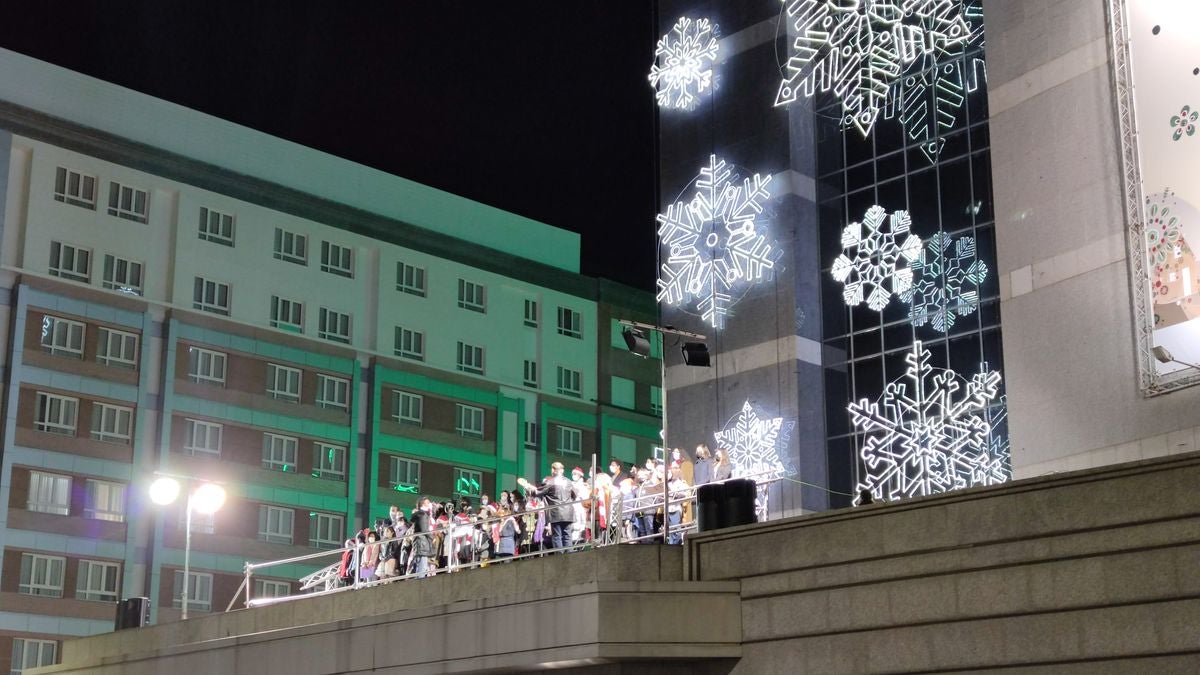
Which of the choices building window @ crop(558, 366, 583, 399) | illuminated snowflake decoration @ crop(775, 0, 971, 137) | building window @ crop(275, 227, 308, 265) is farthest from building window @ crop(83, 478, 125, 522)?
illuminated snowflake decoration @ crop(775, 0, 971, 137)

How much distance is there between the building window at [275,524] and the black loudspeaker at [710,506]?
1758 inches

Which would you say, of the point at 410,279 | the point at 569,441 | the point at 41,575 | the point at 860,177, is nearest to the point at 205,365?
the point at 41,575

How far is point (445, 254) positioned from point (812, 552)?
179 ft

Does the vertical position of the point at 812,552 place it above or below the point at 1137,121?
below

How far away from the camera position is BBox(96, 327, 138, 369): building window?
63.8 metres

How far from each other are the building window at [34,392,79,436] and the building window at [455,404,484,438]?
62.1ft

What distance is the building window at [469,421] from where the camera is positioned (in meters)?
75.4

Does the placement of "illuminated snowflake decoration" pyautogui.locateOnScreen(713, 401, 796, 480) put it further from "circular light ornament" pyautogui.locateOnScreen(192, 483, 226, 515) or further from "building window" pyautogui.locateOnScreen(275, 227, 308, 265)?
"building window" pyautogui.locateOnScreen(275, 227, 308, 265)

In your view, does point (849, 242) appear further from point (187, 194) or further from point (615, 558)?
point (187, 194)

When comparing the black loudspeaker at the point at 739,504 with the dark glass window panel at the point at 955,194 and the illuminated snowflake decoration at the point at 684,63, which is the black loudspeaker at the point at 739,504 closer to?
the dark glass window panel at the point at 955,194

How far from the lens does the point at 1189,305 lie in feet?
86.3

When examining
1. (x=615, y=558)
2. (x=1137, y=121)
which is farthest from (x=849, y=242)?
(x=615, y=558)

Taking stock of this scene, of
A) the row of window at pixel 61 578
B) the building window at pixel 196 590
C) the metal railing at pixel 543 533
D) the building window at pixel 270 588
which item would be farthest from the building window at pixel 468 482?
the metal railing at pixel 543 533

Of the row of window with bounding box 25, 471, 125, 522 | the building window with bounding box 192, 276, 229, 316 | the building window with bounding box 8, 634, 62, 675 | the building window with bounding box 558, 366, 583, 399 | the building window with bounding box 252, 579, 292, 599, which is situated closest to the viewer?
the building window with bounding box 8, 634, 62, 675
